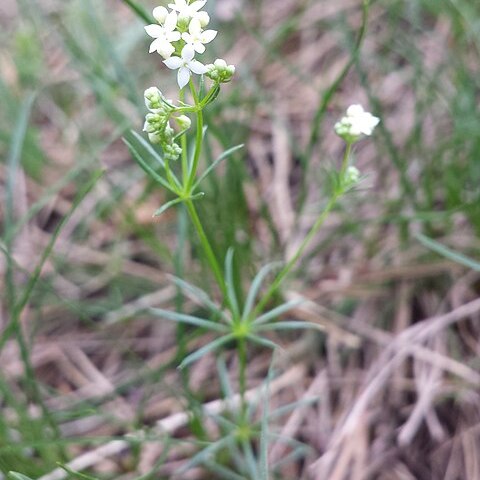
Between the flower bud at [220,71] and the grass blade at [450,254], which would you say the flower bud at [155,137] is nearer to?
the flower bud at [220,71]

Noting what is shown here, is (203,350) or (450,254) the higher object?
(450,254)

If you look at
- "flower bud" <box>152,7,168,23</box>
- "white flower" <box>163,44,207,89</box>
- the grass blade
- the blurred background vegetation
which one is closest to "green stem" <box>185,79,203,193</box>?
"white flower" <box>163,44,207,89</box>

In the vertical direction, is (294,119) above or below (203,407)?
above

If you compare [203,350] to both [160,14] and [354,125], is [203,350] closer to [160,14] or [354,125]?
[354,125]

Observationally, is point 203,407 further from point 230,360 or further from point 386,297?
point 386,297

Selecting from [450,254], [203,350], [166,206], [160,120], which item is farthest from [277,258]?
[160,120]

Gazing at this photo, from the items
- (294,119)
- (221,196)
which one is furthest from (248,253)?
(294,119)

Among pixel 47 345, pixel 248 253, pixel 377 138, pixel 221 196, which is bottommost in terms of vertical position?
pixel 47 345
